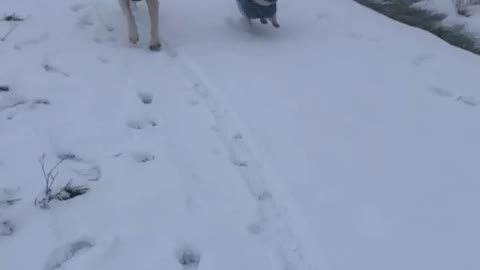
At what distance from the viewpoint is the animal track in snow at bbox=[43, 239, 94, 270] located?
103 inches

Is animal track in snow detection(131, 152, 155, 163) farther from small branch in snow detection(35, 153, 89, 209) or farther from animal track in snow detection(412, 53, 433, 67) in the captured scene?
animal track in snow detection(412, 53, 433, 67)

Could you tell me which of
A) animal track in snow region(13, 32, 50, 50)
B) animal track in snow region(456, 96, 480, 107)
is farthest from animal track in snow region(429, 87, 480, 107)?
animal track in snow region(13, 32, 50, 50)

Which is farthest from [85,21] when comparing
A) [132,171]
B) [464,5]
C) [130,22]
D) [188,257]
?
[464,5]

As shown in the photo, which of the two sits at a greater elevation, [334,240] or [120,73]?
[334,240]

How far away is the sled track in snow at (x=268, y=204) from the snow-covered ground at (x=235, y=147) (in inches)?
0.4

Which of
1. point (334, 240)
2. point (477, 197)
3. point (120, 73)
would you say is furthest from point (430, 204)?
point (120, 73)

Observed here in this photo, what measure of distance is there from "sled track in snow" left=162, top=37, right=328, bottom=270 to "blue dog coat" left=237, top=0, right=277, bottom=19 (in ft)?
4.91

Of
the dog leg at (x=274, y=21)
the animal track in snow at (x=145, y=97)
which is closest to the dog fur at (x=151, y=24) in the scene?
the animal track in snow at (x=145, y=97)

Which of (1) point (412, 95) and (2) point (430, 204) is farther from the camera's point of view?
(1) point (412, 95)

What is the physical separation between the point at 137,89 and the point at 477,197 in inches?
103

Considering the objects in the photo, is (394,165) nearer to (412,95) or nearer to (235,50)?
(412,95)

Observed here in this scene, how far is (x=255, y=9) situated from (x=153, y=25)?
41.4 inches

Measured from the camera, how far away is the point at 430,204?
326cm

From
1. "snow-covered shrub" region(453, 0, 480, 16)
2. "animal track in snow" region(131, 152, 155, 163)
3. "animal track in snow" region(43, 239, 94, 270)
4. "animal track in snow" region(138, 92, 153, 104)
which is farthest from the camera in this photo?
"snow-covered shrub" region(453, 0, 480, 16)
